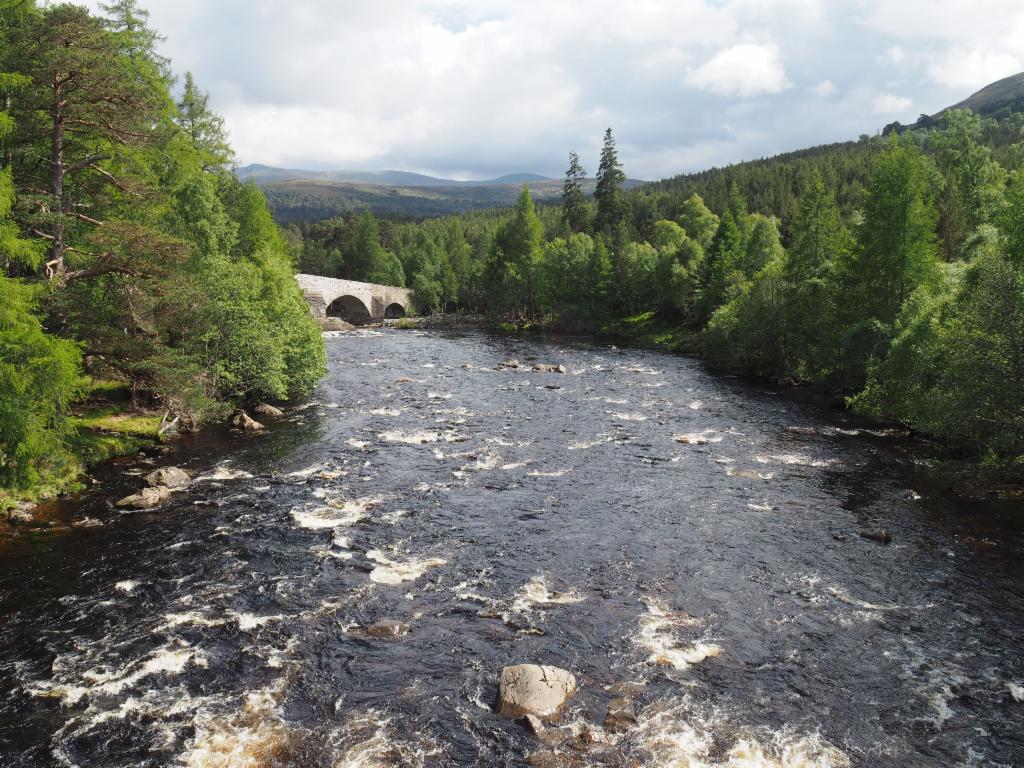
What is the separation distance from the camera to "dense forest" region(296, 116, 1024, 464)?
27.9m

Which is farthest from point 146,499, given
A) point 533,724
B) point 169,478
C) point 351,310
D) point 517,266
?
point 351,310

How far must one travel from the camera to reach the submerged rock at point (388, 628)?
60.6 ft

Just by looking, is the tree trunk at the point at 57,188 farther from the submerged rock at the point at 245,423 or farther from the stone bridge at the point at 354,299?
the stone bridge at the point at 354,299

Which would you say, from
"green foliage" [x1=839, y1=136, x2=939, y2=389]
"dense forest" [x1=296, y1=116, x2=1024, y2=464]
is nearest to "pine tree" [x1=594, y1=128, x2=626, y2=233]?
"dense forest" [x1=296, y1=116, x2=1024, y2=464]

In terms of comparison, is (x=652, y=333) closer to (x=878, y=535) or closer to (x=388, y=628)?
(x=878, y=535)

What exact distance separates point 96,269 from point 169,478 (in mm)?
11243

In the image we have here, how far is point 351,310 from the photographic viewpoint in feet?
411

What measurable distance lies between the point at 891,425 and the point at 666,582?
1111 inches

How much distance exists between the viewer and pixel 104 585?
20719mm

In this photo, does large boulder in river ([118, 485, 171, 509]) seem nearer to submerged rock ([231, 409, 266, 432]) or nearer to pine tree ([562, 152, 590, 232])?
submerged rock ([231, 409, 266, 432])

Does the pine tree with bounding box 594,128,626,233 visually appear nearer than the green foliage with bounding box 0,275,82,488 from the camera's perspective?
No

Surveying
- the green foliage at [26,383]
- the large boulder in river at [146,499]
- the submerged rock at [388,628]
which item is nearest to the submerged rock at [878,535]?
the submerged rock at [388,628]

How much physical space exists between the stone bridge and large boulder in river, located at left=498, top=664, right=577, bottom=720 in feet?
322

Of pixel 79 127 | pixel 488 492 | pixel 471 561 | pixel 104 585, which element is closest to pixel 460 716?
pixel 471 561
